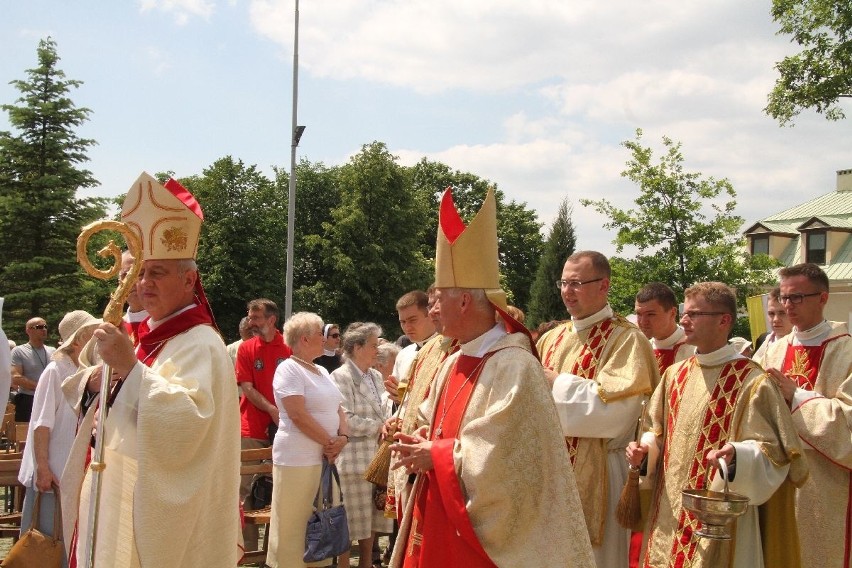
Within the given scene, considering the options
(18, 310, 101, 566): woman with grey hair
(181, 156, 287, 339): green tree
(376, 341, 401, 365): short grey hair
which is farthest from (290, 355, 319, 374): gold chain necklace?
(181, 156, 287, 339): green tree

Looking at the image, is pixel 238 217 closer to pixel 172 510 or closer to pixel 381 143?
pixel 381 143

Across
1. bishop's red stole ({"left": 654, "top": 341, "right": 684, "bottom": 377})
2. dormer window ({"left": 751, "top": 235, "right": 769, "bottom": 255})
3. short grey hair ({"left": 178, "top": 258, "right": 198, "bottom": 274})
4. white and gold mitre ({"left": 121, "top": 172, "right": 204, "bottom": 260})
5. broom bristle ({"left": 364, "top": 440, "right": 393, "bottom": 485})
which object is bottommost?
broom bristle ({"left": 364, "top": 440, "right": 393, "bottom": 485})

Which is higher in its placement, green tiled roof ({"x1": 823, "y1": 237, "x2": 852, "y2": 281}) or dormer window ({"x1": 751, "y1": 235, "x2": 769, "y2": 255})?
dormer window ({"x1": 751, "y1": 235, "x2": 769, "y2": 255})

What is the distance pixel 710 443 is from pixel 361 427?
3.96 meters

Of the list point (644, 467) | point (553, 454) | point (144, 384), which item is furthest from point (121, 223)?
point (644, 467)

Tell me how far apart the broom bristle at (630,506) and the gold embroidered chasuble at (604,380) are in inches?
8.8

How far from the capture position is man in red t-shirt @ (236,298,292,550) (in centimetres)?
954

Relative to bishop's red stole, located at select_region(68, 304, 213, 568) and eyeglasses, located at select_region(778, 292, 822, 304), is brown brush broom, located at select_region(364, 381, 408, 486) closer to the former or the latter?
bishop's red stole, located at select_region(68, 304, 213, 568)

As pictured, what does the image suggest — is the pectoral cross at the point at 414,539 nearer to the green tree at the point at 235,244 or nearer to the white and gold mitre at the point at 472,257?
the white and gold mitre at the point at 472,257

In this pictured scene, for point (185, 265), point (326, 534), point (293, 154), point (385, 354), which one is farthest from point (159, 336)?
point (293, 154)

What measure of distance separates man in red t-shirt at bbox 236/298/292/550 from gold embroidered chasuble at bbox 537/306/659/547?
4471mm

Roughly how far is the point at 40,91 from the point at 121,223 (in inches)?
1158

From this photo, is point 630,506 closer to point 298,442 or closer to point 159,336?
point 159,336

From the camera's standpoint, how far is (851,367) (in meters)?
5.54
